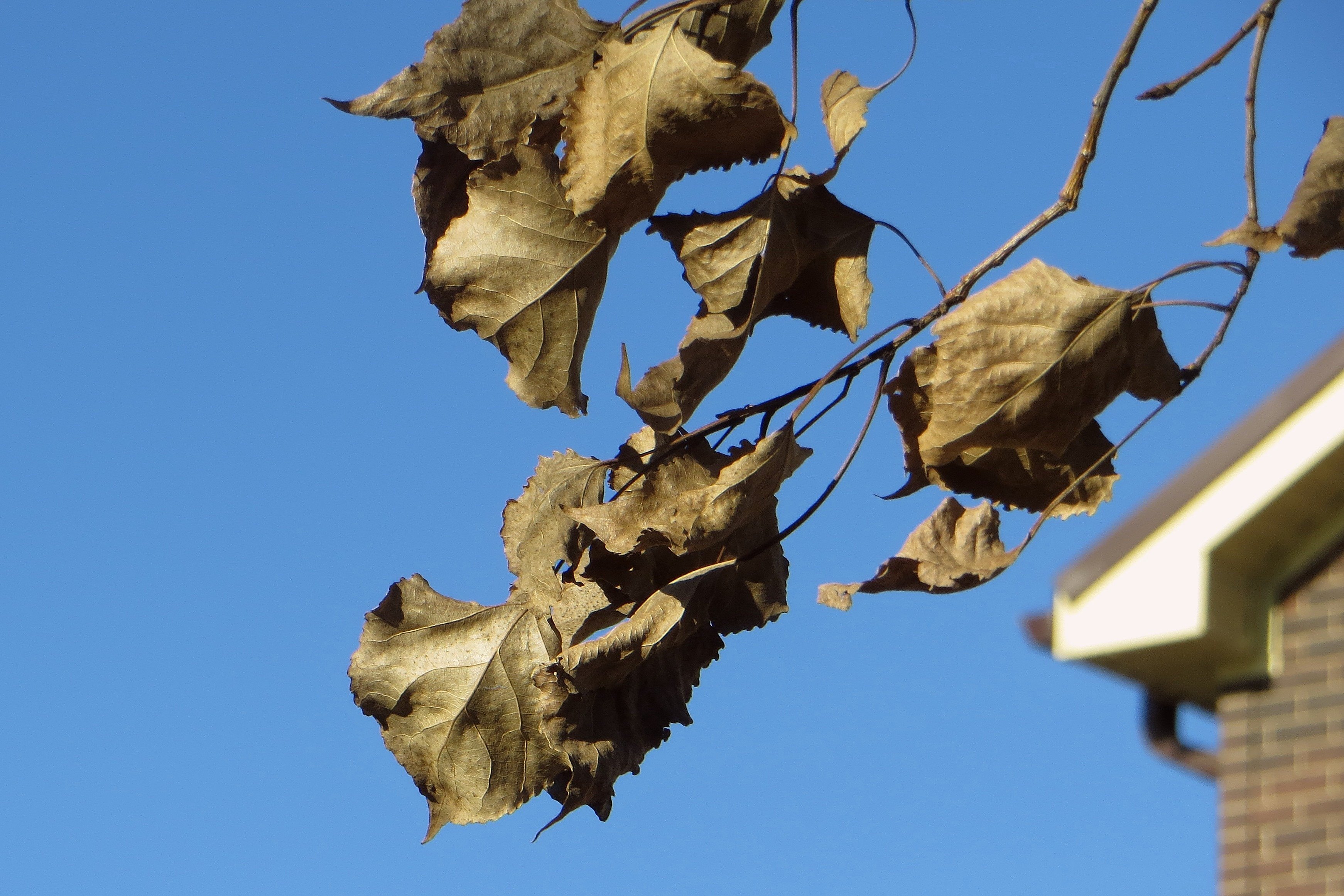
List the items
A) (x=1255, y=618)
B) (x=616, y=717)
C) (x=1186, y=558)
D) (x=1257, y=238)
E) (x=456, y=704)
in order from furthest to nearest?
1. (x=456, y=704)
2. (x=616, y=717)
3. (x=1257, y=238)
4. (x=1255, y=618)
5. (x=1186, y=558)

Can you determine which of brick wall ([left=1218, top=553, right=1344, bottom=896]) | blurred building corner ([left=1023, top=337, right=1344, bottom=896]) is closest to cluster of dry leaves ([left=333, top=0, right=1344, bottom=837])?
blurred building corner ([left=1023, top=337, right=1344, bottom=896])

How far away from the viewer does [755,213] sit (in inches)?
190

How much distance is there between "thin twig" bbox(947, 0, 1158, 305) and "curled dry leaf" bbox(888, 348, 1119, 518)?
499mm

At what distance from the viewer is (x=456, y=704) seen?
17.3 feet

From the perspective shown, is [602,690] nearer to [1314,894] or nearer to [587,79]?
[587,79]

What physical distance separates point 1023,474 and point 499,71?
6.92ft

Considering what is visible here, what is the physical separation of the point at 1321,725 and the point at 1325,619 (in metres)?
0.23

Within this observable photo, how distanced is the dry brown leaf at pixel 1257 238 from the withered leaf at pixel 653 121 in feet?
4.40

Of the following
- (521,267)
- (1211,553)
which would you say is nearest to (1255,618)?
(1211,553)

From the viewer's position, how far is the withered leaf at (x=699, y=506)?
468 centimetres

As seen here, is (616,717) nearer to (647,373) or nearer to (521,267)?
(647,373)

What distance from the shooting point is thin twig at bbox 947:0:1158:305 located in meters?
4.54

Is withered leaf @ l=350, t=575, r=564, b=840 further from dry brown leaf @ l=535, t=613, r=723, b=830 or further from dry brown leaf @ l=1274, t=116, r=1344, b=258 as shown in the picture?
dry brown leaf @ l=1274, t=116, r=1344, b=258

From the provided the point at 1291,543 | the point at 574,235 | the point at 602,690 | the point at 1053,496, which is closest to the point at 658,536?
the point at 602,690
